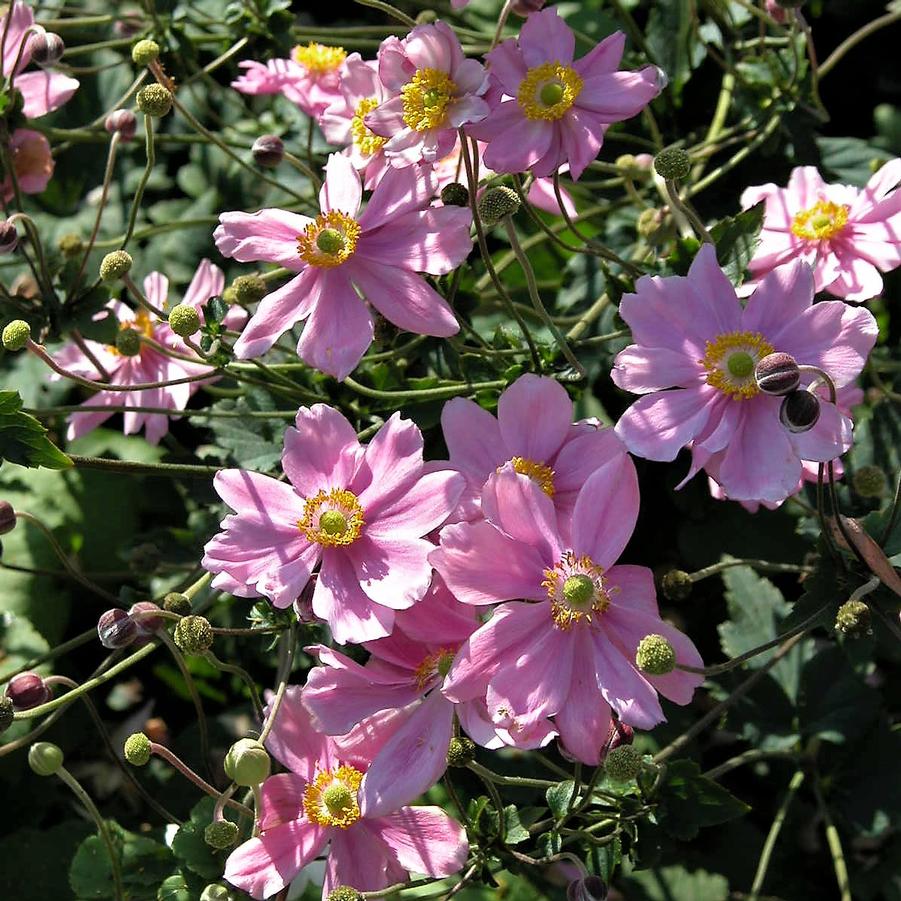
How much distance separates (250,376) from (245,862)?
2.10 ft

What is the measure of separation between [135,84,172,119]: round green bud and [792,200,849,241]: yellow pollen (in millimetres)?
872

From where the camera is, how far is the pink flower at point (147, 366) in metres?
1.73

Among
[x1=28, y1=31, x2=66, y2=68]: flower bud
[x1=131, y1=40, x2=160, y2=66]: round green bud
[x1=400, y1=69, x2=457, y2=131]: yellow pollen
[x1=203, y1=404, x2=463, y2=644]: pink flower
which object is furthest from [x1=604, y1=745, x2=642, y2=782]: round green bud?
[x1=28, y1=31, x2=66, y2=68]: flower bud

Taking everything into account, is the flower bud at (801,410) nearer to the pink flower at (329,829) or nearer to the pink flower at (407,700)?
the pink flower at (407,700)

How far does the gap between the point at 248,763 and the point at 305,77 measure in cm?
111

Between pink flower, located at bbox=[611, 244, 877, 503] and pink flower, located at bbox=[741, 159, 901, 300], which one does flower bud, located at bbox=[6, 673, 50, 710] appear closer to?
pink flower, located at bbox=[611, 244, 877, 503]

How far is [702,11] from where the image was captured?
2.19 m

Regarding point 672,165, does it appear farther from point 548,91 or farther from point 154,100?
point 154,100

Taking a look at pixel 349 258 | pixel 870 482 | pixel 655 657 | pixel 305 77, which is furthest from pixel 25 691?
pixel 870 482

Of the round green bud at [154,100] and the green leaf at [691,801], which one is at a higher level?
the round green bud at [154,100]

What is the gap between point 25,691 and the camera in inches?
55.1

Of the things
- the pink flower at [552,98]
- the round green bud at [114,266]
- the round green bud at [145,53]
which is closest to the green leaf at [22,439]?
the round green bud at [114,266]

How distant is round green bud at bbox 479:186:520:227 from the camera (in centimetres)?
133

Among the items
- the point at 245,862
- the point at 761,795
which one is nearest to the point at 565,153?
the point at 245,862
